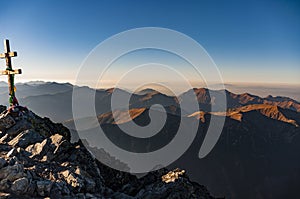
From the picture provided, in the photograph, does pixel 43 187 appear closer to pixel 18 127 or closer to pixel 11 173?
pixel 11 173

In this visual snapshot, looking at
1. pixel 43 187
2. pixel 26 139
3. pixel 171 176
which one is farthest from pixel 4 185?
pixel 171 176

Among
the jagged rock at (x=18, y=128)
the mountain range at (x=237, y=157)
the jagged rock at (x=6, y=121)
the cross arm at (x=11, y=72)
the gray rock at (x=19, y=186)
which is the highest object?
the cross arm at (x=11, y=72)

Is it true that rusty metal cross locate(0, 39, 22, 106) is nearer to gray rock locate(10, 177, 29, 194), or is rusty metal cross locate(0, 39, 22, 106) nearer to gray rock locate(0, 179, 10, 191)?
gray rock locate(0, 179, 10, 191)

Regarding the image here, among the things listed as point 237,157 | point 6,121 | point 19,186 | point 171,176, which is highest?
point 6,121

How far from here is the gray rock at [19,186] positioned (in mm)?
10169

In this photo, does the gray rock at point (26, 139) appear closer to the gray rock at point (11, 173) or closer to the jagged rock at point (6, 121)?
the jagged rock at point (6, 121)

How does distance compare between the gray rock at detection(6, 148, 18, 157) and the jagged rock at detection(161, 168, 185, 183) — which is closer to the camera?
the gray rock at detection(6, 148, 18, 157)

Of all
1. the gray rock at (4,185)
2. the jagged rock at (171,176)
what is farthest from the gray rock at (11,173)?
the jagged rock at (171,176)

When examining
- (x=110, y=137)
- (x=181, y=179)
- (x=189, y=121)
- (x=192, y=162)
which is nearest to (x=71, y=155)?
(x=181, y=179)

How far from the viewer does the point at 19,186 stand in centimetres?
1025

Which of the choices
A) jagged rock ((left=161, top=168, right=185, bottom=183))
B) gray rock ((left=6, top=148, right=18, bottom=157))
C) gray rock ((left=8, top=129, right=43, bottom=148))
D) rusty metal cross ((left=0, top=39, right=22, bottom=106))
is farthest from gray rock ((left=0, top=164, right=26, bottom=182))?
jagged rock ((left=161, top=168, right=185, bottom=183))

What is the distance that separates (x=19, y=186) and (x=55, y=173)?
246 centimetres

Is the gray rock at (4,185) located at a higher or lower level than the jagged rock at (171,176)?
higher

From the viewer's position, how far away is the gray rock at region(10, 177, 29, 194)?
33.4 feet
